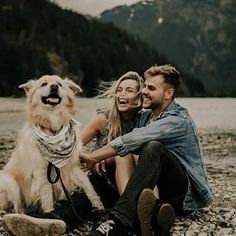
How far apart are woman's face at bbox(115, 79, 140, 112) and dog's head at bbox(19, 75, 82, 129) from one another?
735 millimetres

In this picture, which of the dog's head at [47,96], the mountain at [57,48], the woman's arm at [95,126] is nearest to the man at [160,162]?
the woman's arm at [95,126]

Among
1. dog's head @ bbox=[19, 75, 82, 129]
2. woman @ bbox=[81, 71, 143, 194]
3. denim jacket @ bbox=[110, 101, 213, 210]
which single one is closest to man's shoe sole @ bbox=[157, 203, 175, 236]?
denim jacket @ bbox=[110, 101, 213, 210]

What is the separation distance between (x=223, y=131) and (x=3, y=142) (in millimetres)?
11779

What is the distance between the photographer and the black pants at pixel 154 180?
16.1 ft

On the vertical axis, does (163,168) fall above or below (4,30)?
below

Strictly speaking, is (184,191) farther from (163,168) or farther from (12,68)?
(12,68)

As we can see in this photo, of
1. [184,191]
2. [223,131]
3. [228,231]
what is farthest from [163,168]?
[223,131]

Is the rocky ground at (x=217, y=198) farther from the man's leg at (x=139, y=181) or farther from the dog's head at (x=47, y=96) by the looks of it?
the dog's head at (x=47, y=96)

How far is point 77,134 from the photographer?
640cm

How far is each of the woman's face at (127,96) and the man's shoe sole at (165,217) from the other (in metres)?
1.59

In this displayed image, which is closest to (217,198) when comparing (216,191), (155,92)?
(216,191)

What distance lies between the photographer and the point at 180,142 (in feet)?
18.1

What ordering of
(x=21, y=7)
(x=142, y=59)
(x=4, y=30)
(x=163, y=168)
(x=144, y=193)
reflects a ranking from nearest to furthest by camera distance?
1. (x=144, y=193)
2. (x=163, y=168)
3. (x=4, y=30)
4. (x=21, y=7)
5. (x=142, y=59)

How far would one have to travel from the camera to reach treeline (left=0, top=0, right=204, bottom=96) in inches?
3182
